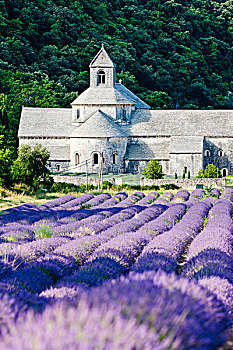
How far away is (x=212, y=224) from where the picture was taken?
14.0 meters

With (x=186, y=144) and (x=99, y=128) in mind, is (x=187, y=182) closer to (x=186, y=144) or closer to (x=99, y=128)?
(x=186, y=144)

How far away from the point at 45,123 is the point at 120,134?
9161mm

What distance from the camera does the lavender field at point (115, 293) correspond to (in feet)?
10.1

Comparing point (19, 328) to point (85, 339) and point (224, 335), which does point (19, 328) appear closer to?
point (85, 339)

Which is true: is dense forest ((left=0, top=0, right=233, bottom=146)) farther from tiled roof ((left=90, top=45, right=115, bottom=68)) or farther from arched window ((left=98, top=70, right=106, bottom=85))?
tiled roof ((left=90, top=45, right=115, bottom=68))

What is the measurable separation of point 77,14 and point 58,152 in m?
53.6

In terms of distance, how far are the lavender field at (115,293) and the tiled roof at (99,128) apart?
30.3 meters

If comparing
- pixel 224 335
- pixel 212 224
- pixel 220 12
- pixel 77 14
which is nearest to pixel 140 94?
pixel 77 14

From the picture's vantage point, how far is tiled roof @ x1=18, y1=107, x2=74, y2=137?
4747 cm

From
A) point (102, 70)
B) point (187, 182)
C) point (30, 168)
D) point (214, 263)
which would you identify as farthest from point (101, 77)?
point (214, 263)

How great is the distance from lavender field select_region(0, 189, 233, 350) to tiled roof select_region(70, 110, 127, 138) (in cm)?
3029

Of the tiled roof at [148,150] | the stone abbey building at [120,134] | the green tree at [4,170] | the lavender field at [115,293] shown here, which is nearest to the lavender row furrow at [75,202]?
the green tree at [4,170]

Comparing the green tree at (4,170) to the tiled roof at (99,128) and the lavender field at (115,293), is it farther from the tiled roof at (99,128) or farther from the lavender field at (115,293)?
the lavender field at (115,293)

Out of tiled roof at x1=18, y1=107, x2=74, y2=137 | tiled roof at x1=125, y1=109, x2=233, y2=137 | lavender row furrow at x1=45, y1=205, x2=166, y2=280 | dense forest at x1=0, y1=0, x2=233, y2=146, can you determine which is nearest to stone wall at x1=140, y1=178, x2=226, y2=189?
tiled roof at x1=125, y1=109, x2=233, y2=137
